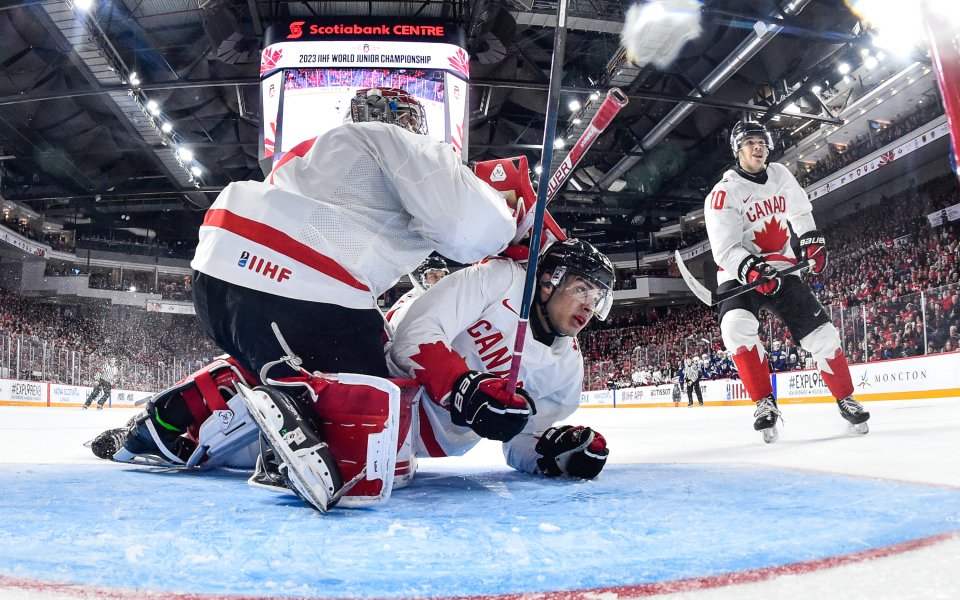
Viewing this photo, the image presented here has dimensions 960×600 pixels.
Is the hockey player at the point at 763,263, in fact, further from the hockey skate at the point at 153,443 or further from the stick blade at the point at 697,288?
the hockey skate at the point at 153,443

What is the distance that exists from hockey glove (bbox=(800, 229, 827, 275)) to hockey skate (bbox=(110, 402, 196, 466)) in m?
3.01

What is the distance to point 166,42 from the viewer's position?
13.0 m

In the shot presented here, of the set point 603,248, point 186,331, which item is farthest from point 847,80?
point 186,331

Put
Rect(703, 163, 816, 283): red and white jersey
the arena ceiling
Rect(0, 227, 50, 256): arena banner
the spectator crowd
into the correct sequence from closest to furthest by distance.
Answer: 1. Rect(703, 163, 816, 283): red and white jersey
2. the spectator crowd
3. the arena ceiling
4. Rect(0, 227, 50, 256): arena banner

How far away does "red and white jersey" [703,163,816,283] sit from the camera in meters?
3.68

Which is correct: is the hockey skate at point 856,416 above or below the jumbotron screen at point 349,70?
below

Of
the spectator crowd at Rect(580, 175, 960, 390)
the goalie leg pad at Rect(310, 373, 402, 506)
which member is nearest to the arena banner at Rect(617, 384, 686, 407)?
the spectator crowd at Rect(580, 175, 960, 390)

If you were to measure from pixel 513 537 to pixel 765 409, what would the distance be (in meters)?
2.57

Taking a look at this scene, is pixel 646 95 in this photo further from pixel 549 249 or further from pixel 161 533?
pixel 161 533

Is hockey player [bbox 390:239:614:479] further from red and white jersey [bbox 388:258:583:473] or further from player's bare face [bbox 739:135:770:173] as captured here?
player's bare face [bbox 739:135:770:173]

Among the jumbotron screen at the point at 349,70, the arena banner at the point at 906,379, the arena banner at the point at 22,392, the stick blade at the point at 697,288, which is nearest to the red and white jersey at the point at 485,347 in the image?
the stick blade at the point at 697,288

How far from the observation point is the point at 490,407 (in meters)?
1.65

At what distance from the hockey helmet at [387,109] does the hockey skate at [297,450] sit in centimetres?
89

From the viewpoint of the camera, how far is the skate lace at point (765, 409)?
10.7 ft
